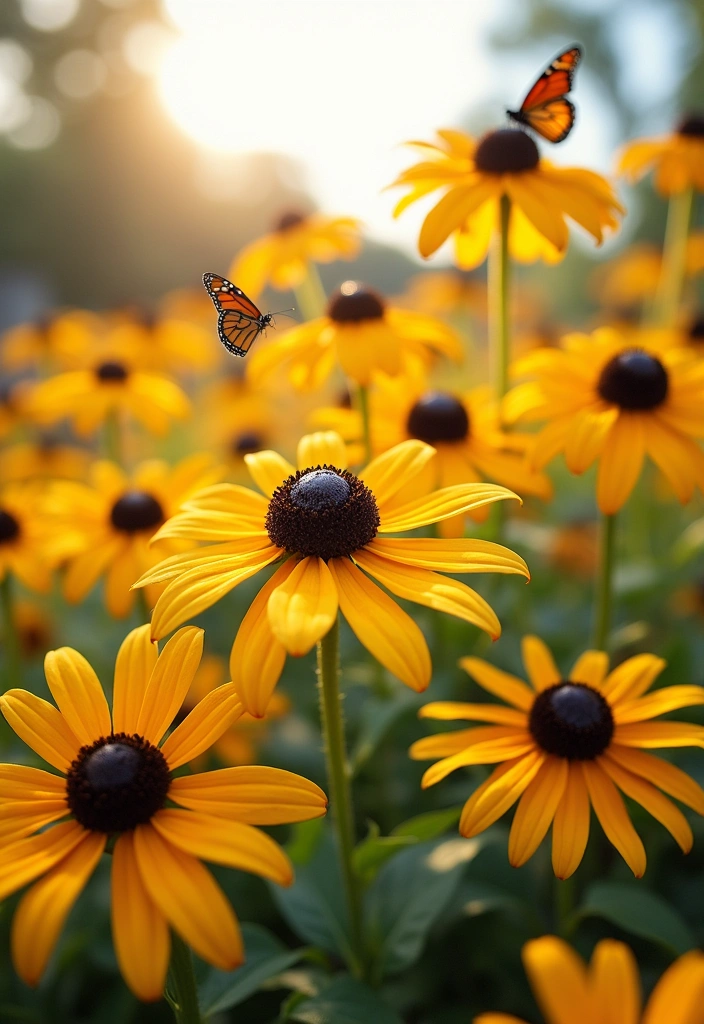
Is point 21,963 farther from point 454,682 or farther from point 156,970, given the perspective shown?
→ point 454,682

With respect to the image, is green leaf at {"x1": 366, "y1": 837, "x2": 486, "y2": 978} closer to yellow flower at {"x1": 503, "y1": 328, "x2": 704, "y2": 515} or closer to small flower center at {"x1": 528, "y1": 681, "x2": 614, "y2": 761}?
small flower center at {"x1": 528, "y1": 681, "x2": 614, "y2": 761}

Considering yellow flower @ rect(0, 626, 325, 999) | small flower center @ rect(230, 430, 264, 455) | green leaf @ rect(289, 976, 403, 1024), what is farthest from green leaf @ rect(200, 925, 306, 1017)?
small flower center @ rect(230, 430, 264, 455)

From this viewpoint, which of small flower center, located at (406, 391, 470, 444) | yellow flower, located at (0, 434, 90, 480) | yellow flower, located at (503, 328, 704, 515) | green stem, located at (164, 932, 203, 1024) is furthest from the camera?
yellow flower, located at (0, 434, 90, 480)

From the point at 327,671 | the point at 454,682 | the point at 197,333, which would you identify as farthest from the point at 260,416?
the point at 327,671

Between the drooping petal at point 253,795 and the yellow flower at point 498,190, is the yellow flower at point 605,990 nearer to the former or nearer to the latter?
the drooping petal at point 253,795

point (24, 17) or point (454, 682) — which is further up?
point (24, 17)

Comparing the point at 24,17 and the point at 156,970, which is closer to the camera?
the point at 156,970
